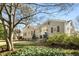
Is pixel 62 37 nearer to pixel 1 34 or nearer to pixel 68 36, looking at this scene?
→ pixel 68 36

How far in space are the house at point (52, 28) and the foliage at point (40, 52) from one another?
0.36ft

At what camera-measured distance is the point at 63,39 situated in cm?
161

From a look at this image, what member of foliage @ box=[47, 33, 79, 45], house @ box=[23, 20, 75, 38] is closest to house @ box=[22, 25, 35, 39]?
house @ box=[23, 20, 75, 38]

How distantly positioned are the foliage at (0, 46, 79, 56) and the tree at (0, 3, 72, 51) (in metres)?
0.08

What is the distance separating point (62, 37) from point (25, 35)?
1.02 feet

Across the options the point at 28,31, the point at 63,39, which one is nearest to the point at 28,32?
the point at 28,31

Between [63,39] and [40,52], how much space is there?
0.22 meters

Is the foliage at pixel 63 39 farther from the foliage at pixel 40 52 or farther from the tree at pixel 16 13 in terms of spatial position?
the tree at pixel 16 13

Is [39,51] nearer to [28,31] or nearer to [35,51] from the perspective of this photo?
[35,51]

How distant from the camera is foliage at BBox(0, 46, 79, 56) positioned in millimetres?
1579

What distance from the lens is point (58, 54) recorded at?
1579 mm

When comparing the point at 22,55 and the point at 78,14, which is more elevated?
the point at 78,14

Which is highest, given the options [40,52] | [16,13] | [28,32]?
[16,13]

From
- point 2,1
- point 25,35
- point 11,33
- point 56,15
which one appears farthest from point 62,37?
point 2,1
